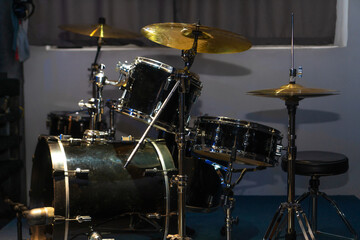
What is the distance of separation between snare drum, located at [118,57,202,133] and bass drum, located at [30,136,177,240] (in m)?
0.22

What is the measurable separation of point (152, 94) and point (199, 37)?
23.8 inches

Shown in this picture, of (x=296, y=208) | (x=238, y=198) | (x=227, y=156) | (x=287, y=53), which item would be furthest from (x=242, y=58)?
(x=296, y=208)

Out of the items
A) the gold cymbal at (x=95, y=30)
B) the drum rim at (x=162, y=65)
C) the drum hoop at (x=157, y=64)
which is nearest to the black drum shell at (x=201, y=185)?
the drum rim at (x=162, y=65)

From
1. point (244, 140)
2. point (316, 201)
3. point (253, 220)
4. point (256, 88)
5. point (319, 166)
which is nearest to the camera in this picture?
point (244, 140)

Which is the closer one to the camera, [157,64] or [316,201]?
[157,64]

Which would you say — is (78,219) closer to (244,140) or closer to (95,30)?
(244,140)

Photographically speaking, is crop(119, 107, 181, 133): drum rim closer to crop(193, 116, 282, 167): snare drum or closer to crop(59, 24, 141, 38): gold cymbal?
crop(193, 116, 282, 167): snare drum

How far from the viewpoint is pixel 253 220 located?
3.74 metres

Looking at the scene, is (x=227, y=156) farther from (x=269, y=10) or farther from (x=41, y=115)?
(x=41, y=115)

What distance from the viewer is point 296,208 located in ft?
9.43

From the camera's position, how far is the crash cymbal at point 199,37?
247cm

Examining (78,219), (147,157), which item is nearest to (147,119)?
(147,157)

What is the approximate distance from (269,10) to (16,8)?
2.28 meters

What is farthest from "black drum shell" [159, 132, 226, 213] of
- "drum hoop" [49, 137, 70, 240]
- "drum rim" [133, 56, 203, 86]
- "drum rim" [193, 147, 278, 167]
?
"drum hoop" [49, 137, 70, 240]
